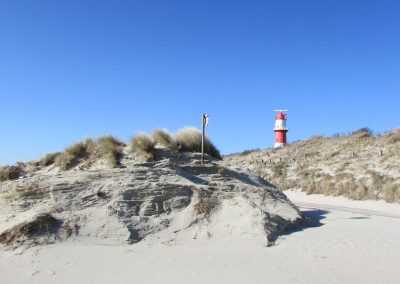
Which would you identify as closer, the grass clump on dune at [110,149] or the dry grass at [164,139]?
the grass clump on dune at [110,149]

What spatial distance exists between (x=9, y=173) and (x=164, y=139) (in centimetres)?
484

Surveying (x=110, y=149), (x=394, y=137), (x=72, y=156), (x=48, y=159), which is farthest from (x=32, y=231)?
(x=394, y=137)

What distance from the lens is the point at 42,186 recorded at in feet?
38.6

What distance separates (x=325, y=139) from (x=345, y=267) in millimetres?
31316

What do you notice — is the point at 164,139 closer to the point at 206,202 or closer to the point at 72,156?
the point at 72,156

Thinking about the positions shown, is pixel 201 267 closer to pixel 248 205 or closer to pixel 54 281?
pixel 54 281

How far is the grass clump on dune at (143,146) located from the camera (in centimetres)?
1467

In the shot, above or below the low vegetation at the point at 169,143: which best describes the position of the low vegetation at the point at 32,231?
below

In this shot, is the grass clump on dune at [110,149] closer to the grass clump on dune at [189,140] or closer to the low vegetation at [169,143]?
the low vegetation at [169,143]

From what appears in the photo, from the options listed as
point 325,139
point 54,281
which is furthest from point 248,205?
point 325,139

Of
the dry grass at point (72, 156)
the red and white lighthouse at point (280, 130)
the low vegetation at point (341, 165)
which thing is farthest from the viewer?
the red and white lighthouse at point (280, 130)

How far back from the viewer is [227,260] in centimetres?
938

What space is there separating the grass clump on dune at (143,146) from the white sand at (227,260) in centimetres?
380

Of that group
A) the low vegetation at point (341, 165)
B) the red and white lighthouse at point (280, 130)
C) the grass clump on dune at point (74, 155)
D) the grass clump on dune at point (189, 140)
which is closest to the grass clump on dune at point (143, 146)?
the grass clump on dune at point (189, 140)
